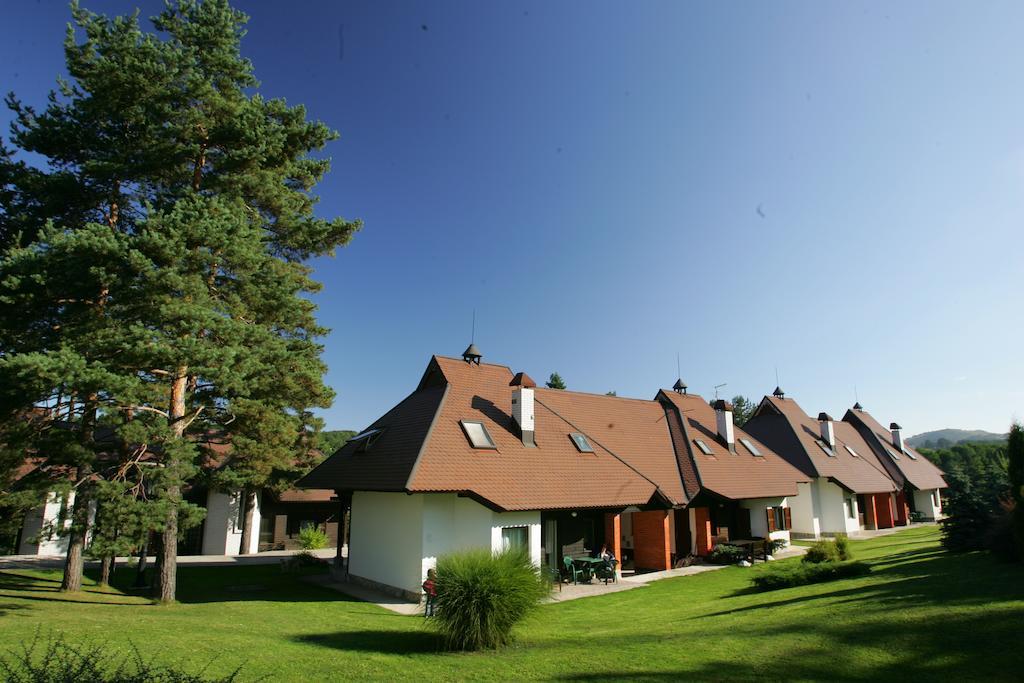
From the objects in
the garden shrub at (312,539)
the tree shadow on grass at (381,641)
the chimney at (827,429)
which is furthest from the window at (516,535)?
the chimney at (827,429)

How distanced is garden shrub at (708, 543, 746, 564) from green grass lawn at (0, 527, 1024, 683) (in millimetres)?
6583

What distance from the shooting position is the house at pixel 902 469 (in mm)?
39875

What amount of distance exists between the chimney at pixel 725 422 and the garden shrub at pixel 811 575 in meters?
12.9

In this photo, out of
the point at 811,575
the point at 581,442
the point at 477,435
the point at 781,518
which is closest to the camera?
the point at 811,575

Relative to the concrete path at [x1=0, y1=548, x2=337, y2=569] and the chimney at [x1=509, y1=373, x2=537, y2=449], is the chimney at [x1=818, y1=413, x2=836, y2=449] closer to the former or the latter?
the chimney at [x1=509, y1=373, x2=537, y2=449]

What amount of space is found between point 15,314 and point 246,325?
5.46 m

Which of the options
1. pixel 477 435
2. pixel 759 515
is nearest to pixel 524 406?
pixel 477 435

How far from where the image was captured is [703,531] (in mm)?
24266

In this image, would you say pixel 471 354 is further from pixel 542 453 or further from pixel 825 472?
pixel 825 472

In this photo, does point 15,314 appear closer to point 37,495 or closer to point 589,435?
point 37,495

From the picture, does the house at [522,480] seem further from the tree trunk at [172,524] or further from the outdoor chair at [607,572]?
the tree trunk at [172,524]

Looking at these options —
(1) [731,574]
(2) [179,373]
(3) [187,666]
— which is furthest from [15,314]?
(1) [731,574]

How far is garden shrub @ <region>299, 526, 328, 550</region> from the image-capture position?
102ft

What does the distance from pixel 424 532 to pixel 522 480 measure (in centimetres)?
379
